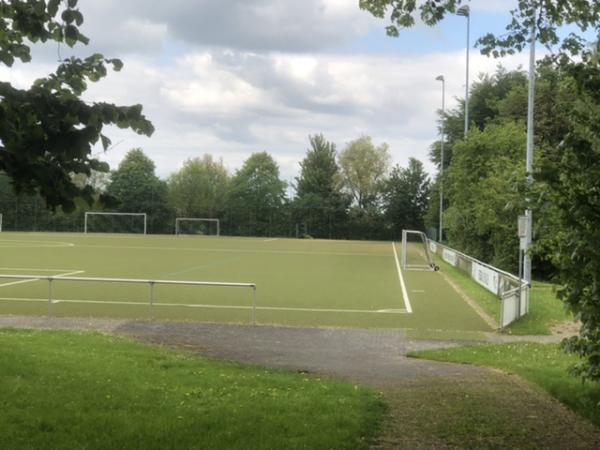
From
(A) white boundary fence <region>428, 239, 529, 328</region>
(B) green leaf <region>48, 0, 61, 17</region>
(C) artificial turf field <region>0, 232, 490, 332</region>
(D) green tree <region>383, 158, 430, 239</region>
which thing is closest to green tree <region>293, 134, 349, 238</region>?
(D) green tree <region>383, 158, 430, 239</region>

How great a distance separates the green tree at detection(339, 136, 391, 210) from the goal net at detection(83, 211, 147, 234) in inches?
1118

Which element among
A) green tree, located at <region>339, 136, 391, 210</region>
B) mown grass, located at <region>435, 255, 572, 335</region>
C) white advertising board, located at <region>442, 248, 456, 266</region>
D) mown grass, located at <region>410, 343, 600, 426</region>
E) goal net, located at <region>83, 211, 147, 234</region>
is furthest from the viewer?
green tree, located at <region>339, 136, 391, 210</region>

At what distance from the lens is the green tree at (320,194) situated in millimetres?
83419

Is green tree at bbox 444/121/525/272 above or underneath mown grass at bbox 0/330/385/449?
above

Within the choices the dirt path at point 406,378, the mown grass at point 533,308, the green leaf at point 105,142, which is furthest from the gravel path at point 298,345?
the green leaf at point 105,142

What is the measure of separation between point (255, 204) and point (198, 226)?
755 centimetres

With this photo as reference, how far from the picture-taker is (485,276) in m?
24.6

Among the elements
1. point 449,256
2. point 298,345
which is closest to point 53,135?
point 298,345

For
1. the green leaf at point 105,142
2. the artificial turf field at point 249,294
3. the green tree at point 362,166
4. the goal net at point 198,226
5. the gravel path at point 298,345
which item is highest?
the green tree at point 362,166

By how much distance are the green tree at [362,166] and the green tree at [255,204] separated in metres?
9.02

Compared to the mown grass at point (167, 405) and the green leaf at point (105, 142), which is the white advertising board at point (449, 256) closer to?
the mown grass at point (167, 405)

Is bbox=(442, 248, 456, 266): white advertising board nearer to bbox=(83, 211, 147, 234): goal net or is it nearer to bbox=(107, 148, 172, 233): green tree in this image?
bbox=(83, 211, 147, 234): goal net

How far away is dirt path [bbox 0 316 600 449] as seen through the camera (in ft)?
19.9

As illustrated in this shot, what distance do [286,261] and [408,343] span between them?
26.0m
